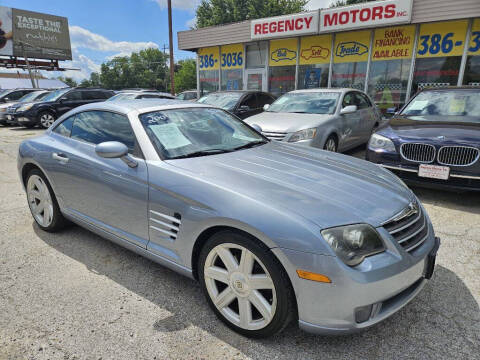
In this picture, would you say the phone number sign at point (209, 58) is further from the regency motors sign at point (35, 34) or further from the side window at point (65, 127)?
the regency motors sign at point (35, 34)

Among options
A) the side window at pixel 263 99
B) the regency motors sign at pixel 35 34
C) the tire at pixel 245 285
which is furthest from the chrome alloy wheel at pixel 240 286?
the regency motors sign at pixel 35 34

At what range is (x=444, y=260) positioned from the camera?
3.00 meters

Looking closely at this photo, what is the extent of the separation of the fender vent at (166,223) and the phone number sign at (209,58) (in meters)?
13.7

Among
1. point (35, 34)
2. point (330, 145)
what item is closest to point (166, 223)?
point (330, 145)

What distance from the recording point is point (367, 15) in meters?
10.3

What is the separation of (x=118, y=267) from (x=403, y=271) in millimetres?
2260

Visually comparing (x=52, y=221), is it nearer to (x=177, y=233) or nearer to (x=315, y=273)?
(x=177, y=233)

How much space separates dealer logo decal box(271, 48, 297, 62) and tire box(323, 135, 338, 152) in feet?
24.8

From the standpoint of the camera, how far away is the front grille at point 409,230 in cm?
196

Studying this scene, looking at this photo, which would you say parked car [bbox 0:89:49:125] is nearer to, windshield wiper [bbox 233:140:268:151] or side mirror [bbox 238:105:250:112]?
side mirror [bbox 238:105:250:112]

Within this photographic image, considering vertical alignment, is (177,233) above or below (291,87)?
below

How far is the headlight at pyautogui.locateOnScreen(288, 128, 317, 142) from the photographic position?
18.5 ft

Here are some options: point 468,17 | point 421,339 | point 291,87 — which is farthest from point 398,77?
point 421,339

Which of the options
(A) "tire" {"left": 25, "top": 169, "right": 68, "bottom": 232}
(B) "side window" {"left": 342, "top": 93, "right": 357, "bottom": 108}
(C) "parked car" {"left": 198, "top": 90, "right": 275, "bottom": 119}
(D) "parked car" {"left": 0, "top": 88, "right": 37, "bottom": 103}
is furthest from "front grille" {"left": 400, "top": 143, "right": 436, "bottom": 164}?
(D) "parked car" {"left": 0, "top": 88, "right": 37, "bottom": 103}
